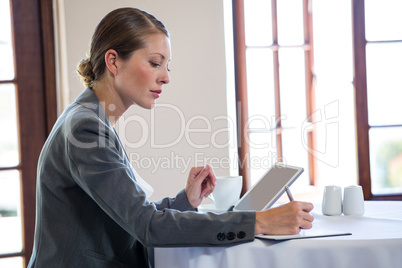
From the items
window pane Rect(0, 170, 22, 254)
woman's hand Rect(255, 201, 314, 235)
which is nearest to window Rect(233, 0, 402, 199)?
window pane Rect(0, 170, 22, 254)

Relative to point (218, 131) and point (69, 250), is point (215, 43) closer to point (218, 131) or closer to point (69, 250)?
point (218, 131)

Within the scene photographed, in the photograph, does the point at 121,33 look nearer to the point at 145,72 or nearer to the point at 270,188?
the point at 145,72

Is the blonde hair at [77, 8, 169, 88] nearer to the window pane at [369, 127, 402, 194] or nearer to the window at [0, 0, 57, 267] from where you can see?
the window at [0, 0, 57, 267]

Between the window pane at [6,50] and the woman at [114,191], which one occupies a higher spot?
the window pane at [6,50]

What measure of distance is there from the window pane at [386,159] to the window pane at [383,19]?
62 centimetres

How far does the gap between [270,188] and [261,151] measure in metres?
1.61

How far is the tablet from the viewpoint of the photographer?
1.28 metres

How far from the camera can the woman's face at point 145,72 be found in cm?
134

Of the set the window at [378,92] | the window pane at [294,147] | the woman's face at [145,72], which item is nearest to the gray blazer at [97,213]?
the woman's face at [145,72]

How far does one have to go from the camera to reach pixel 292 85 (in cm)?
298

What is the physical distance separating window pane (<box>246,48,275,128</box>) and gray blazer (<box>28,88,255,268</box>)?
1720mm

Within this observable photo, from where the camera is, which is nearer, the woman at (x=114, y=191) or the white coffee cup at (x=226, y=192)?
the woman at (x=114, y=191)

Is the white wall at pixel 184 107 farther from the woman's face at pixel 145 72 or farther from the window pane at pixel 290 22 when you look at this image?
the woman's face at pixel 145 72

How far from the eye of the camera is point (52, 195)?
3.84 feet
